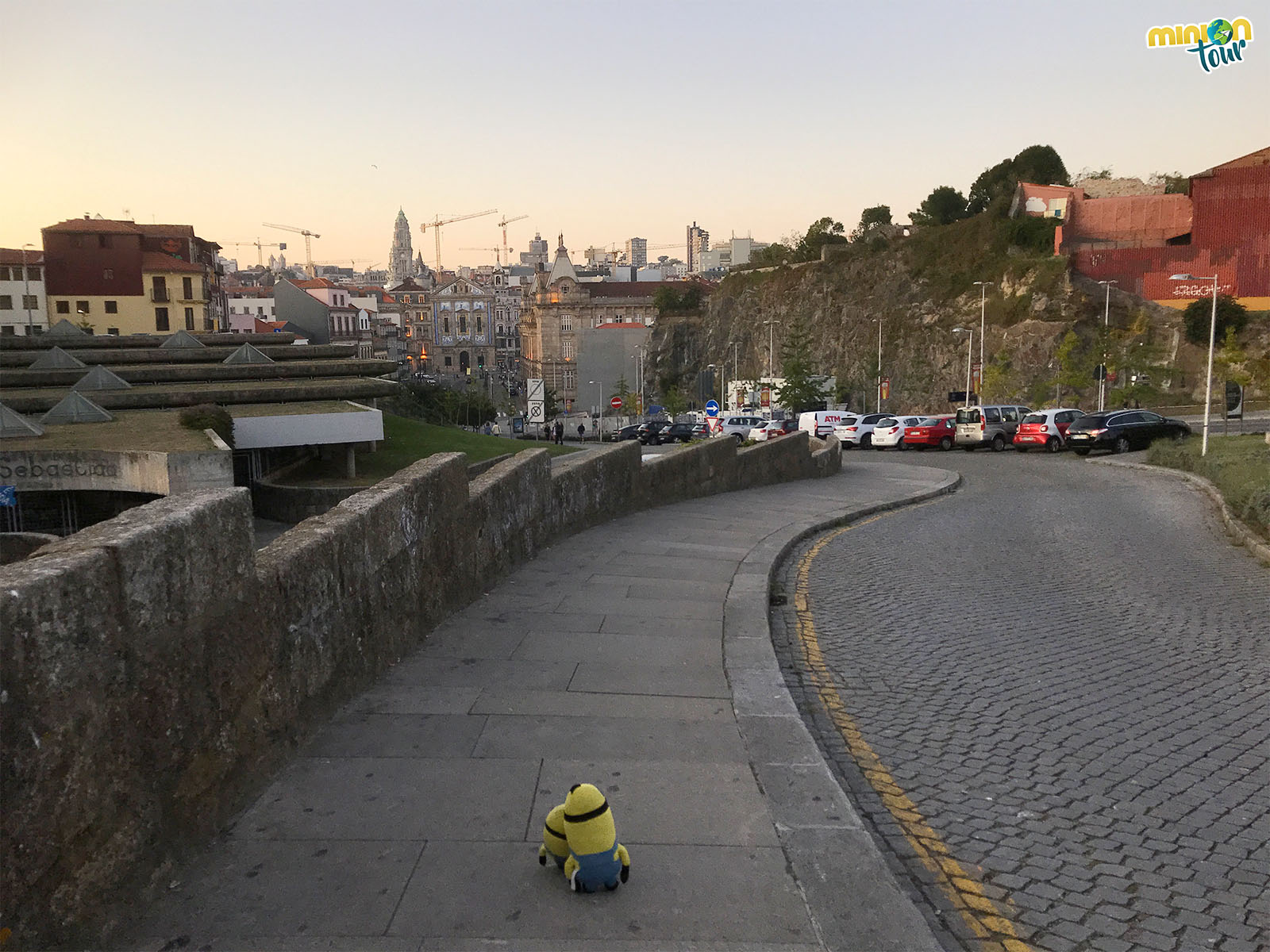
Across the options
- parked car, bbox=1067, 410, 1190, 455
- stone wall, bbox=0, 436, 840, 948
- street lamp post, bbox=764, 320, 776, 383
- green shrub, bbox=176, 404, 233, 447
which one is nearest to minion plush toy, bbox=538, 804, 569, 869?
stone wall, bbox=0, 436, 840, 948

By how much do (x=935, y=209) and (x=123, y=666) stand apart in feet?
369

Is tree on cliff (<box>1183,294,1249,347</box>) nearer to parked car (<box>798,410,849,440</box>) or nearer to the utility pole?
the utility pole

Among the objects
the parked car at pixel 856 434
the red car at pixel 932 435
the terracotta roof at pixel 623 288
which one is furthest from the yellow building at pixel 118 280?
the terracotta roof at pixel 623 288

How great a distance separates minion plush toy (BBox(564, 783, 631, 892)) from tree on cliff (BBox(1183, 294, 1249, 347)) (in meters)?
72.5

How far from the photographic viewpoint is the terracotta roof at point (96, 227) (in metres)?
79.5

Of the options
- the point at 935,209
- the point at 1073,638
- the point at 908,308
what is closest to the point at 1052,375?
the point at 908,308

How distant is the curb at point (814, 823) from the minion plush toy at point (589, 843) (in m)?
0.89

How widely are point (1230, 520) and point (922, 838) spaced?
46.8ft

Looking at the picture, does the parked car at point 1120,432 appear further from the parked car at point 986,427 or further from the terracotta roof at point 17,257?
the terracotta roof at point 17,257

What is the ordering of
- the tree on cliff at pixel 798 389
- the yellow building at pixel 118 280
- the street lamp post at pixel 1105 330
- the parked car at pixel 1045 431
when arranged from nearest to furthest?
the parked car at pixel 1045 431
the street lamp post at pixel 1105 330
the tree on cliff at pixel 798 389
the yellow building at pixel 118 280

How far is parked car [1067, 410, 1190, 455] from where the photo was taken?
35.1m

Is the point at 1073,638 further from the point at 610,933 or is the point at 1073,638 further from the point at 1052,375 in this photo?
the point at 1052,375

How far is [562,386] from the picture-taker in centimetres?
15938

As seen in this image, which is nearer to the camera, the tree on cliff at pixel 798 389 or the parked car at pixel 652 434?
the parked car at pixel 652 434
